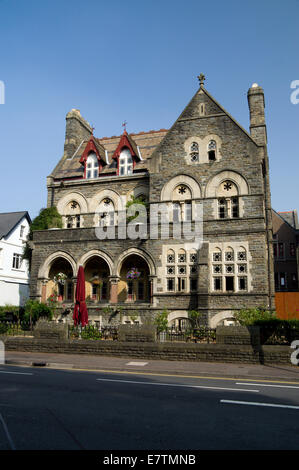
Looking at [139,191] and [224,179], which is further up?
[139,191]

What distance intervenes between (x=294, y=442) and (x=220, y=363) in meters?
9.52

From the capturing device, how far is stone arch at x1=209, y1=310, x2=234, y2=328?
73.4 ft

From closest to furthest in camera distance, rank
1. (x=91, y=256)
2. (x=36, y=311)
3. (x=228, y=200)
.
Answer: (x=228, y=200), (x=36, y=311), (x=91, y=256)

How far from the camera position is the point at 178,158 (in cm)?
2570

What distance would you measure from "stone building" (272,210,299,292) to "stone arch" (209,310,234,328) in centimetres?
2529

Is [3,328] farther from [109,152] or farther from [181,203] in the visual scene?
[109,152]

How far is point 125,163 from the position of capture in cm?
2958

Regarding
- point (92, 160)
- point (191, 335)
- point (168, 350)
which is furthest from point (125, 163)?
point (168, 350)

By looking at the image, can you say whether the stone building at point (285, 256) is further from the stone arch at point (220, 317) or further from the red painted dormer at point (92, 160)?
the red painted dormer at point (92, 160)

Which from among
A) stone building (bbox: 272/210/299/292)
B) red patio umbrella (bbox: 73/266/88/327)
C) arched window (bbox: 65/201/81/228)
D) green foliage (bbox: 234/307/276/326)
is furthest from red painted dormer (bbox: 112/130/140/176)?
stone building (bbox: 272/210/299/292)

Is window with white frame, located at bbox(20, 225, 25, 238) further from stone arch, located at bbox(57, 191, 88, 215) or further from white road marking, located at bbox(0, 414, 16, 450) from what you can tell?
white road marking, located at bbox(0, 414, 16, 450)

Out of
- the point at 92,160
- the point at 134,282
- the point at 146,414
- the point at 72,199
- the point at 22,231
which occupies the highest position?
the point at 92,160

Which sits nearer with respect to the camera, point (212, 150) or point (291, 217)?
point (212, 150)

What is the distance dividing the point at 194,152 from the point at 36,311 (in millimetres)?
14666
